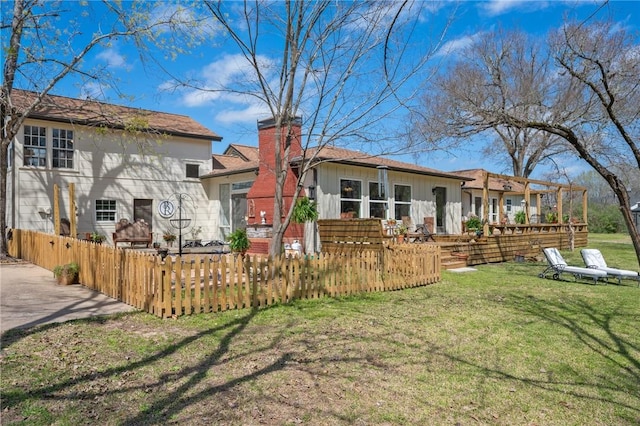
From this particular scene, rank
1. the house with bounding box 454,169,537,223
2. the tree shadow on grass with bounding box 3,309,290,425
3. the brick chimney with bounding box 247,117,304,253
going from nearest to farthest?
the tree shadow on grass with bounding box 3,309,290,425, the brick chimney with bounding box 247,117,304,253, the house with bounding box 454,169,537,223

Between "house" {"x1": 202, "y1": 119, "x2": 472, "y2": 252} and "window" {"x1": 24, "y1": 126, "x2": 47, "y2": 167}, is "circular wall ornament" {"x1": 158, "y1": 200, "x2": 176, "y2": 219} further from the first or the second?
"window" {"x1": 24, "y1": 126, "x2": 47, "y2": 167}

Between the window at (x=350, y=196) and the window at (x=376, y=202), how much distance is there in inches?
26.0

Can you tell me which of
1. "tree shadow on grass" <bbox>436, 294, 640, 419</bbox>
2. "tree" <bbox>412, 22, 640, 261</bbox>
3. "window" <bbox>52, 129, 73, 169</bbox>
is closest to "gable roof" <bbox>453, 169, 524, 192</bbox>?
"tree" <bbox>412, 22, 640, 261</bbox>

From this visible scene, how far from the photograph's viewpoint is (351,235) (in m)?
13.8

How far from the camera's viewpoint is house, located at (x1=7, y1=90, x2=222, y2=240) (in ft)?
52.6

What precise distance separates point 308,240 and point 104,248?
7.66 m

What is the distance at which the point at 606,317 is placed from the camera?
269 inches

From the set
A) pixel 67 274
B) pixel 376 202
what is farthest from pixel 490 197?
pixel 67 274

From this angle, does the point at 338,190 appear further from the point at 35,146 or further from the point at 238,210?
the point at 35,146

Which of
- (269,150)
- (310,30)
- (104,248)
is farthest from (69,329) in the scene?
(269,150)

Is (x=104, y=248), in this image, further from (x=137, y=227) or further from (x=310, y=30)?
(x=137, y=227)

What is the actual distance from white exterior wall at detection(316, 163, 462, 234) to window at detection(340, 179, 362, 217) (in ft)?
0.56

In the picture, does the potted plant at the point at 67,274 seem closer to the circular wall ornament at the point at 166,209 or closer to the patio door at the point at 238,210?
the patio door at the point at 238,210

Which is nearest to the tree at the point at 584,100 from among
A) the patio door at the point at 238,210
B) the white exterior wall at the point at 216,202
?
the patio door at the point at 238,210
